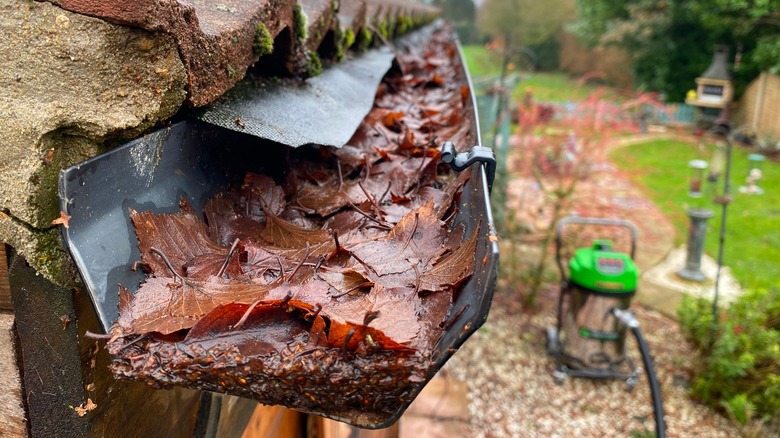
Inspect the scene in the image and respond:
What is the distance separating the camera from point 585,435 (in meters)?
4.89

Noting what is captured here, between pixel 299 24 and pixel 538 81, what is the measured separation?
20.0 metres

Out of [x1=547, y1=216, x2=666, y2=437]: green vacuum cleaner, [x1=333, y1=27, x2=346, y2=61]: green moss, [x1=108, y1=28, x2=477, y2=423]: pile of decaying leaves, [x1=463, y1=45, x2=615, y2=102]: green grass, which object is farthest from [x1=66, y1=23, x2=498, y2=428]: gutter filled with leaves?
[x1=463, y1=45, x2=615, y2=102]: green grass

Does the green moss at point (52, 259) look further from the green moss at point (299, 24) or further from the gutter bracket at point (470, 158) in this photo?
the green moss at point (299, 24)

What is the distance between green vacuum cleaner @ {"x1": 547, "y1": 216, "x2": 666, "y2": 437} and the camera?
4938mm

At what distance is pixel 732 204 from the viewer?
9.83m

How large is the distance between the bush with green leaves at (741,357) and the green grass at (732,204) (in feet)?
3.25

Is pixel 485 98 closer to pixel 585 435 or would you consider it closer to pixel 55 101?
pixel 585 435

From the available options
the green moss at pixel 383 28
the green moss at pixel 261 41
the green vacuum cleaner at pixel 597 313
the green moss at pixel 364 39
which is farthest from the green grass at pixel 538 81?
the green moss at pixel 261 41

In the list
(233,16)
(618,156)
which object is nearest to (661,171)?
(618,156)

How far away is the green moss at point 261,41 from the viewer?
1.00 meters

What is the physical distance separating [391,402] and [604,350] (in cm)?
522

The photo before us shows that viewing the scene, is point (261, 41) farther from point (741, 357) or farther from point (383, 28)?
point (741, 357)

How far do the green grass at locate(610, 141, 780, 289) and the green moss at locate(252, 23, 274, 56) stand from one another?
6523mm

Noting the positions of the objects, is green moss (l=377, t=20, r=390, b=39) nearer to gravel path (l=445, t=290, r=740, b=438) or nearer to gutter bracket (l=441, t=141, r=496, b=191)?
gutter bracket (l=441, t=141, r=496, b=191)
